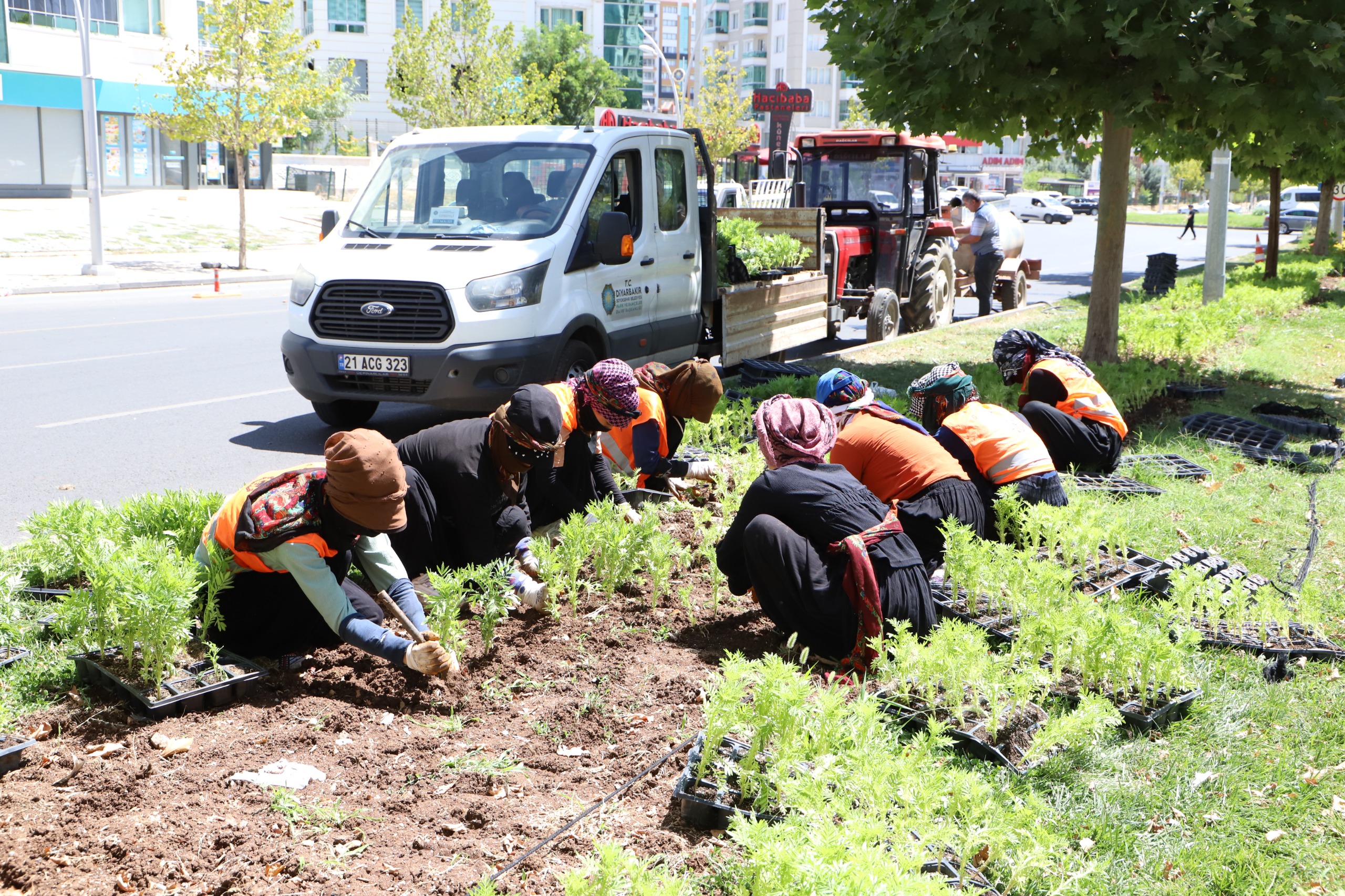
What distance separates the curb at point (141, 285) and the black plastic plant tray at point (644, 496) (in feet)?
54.0

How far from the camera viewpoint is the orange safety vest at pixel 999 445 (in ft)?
18.7

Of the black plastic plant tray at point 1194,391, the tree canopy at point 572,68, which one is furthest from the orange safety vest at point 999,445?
the tree canopy at point 572,68

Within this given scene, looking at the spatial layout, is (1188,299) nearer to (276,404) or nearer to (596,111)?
(596,111)

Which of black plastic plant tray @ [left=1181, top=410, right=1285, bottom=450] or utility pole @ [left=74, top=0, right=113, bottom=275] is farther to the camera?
utility pole @ [left=74, top=0, right=113, bottom=275]

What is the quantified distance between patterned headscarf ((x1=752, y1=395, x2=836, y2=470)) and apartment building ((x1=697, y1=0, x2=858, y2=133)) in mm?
84224

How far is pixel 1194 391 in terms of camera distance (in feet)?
34.4

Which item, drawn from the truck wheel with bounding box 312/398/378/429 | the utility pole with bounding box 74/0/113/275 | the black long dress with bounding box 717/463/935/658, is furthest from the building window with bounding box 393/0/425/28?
the black long dress with bounding box 717/463/935/658

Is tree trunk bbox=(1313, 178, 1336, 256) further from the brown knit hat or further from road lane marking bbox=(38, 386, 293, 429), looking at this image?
the brown knit hat

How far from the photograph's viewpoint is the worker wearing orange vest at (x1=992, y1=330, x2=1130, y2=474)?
694 centimetres

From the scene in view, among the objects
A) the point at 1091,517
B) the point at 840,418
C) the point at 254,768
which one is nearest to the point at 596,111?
the point at 840,418

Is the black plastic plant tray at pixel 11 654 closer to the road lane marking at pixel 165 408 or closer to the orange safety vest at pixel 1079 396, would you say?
the road lane marking at pixel 165 408

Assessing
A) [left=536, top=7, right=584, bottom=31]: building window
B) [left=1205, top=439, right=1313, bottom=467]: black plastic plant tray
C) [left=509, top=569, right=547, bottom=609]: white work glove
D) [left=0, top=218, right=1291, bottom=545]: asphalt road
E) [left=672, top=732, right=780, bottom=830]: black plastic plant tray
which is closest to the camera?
[left=672, top=732, right=780, bottom=830]: black plastic plant tray

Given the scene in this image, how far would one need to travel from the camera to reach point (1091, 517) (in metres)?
5.10

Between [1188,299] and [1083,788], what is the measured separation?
15.2m
